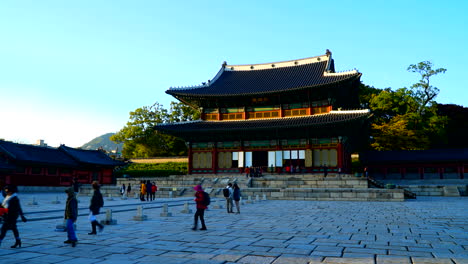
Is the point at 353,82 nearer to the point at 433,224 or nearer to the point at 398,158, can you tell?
the point at 398,158

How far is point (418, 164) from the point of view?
3575 centimetres

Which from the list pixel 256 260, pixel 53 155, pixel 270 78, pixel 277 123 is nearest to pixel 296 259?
pixel 256 260

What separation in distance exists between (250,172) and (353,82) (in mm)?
13384

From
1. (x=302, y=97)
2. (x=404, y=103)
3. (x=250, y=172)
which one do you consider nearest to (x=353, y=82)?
(x=302, y=97)

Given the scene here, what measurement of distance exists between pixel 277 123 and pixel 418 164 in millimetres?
16706

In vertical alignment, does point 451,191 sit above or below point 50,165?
below

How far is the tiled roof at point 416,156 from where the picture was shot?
3449 centimetres

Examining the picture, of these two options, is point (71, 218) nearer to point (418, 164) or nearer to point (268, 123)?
point (268, 123)

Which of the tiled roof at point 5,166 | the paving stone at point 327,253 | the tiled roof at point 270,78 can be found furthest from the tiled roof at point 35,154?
the paving stone at point 327,253

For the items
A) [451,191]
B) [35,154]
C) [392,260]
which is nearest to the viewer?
[392,260]

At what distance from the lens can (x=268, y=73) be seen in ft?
135

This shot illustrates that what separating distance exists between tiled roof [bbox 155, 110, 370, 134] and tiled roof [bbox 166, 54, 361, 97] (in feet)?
9.84

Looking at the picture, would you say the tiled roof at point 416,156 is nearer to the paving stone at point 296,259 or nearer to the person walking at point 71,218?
the paving stone at point 296,259

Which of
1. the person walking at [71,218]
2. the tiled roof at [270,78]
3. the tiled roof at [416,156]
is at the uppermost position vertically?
the tiled roof at [270,78]
